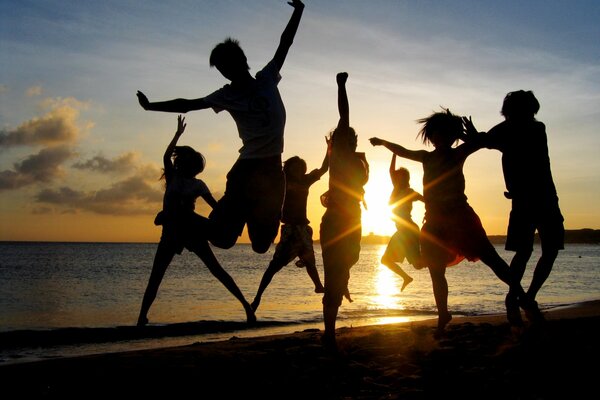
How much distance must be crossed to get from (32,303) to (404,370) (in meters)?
14.1

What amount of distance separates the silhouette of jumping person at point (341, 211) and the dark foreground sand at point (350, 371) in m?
0.74

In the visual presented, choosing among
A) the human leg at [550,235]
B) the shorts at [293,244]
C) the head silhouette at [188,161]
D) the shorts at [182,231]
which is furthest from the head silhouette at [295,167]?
the human leg at [550,235]

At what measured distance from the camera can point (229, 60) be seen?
4.98m

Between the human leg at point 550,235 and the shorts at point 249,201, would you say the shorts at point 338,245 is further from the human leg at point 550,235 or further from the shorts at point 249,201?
the human leg at point 550,235


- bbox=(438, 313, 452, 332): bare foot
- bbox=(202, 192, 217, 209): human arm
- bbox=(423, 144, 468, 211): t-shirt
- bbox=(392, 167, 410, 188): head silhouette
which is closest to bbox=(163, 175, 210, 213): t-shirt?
bbox=(202, 192, 217, 209): human arm

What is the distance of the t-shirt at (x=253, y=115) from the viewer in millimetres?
4941

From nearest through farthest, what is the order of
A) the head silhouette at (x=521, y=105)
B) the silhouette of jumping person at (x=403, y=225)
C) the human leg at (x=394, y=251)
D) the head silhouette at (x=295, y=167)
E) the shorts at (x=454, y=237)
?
1. the shorts at (x=454, y=237)
2. the head silhouette at (x=521, y=105)
3. the head silhouette at (x=295, y=167)
4. the silhouette of jumping person at (x=403, y=225)
5. the human leg at (x=394, y=251)

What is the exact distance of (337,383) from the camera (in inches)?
157

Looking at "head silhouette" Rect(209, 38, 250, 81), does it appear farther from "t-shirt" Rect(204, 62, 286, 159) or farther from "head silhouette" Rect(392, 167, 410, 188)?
"head silhouette" Rect(392, 167, 410, 188)

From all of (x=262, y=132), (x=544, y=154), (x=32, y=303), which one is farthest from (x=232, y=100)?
(x=32, y=303)

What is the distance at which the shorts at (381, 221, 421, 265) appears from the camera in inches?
377

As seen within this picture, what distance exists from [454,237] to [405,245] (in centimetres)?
405

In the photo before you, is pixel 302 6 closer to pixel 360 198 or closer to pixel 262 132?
pixel 262 132

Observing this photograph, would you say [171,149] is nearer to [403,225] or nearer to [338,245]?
[338,245]
